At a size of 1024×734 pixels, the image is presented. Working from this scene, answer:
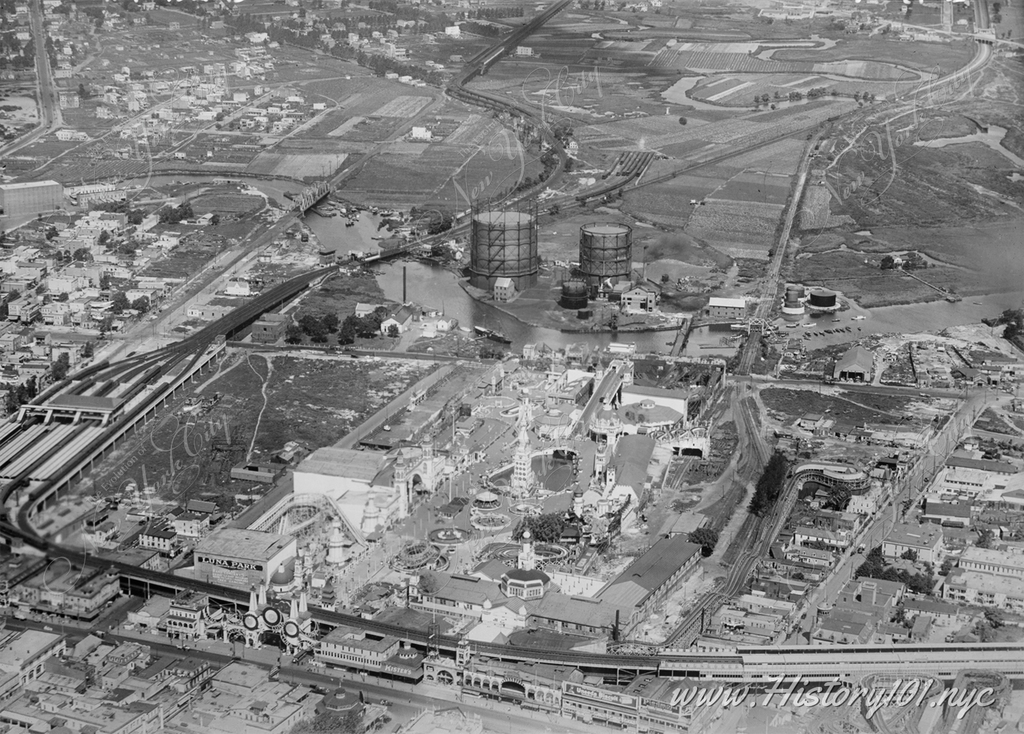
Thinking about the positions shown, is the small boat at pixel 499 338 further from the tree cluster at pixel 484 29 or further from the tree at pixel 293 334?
the tree cluster at pixel 484 29

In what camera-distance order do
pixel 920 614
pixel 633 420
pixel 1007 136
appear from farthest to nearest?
pixel 1007 136 → pixel 633 420 → pixel 920 614

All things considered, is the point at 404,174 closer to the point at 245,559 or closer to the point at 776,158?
the point at 776,158

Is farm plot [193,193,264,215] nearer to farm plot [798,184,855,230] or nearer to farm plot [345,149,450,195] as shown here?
farm plot [345,149,450,195]

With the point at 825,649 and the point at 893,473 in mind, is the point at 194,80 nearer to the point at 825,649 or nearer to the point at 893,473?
the point at 893,473

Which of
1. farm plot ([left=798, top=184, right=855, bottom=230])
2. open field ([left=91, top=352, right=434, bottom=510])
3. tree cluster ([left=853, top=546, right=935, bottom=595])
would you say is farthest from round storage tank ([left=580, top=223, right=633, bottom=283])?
tree cluster ([left=853, top=546, right=935, bottom=595])

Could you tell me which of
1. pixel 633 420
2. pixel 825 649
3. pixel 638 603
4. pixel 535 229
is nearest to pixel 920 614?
pixel 825 649

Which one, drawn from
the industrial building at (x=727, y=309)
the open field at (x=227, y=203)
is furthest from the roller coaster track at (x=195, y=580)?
the industrial building at (x=727, y=309)
